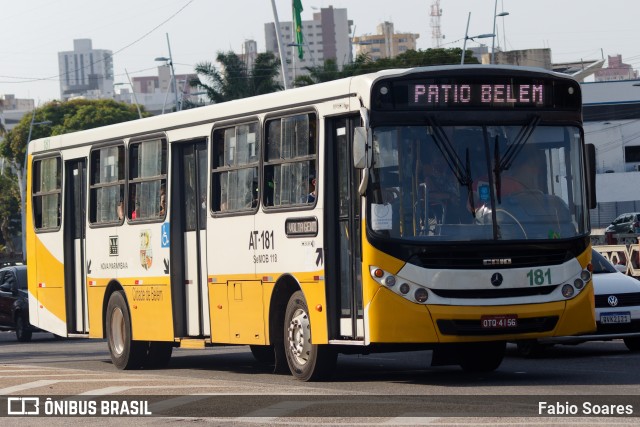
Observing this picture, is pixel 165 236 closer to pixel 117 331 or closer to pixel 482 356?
pixel 117 331

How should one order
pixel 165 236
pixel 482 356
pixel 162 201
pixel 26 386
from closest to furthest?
1. pixel 26 386
2. pixel 482 356
3. pixel 165 236
4. pixel 162 201

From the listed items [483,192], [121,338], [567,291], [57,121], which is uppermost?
[57,121]

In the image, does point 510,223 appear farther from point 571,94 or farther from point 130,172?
point 130,172

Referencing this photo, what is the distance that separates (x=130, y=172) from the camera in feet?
63.5

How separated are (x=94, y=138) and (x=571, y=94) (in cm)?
824

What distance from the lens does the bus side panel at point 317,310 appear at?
1447 centimetres

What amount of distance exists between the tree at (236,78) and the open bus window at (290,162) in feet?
195

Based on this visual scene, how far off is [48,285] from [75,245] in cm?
109

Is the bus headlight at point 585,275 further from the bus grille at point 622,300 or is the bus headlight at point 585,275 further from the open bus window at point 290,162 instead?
the bus grille at point 622,300

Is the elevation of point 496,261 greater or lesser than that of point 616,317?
greater

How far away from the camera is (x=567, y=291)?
Result: 562 inches

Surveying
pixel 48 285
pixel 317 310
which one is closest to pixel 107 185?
pixel 48 285

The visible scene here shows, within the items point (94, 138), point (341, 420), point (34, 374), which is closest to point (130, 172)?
point (94, 138)

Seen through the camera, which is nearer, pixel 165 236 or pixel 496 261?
pixel 496 261
